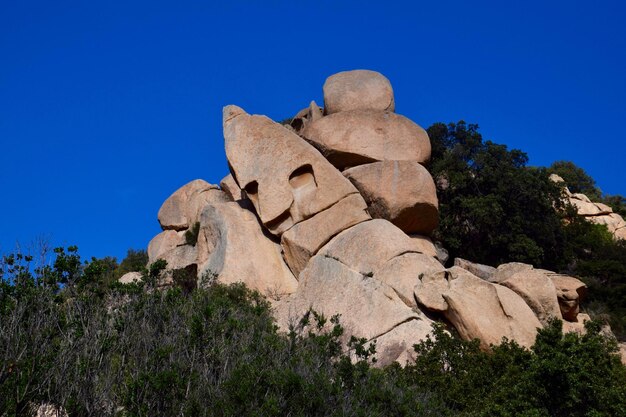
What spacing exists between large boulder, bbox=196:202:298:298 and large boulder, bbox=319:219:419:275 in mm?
2260

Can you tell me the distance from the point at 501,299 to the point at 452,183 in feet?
39.7

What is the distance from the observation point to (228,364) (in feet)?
58.5

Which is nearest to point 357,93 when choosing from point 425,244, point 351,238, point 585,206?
point 425,244

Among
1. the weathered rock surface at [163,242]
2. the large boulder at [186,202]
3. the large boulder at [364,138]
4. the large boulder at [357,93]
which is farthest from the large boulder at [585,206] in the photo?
the weathered rock surface at [163,242]

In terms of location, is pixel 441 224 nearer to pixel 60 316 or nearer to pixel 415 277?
pixel 415 277

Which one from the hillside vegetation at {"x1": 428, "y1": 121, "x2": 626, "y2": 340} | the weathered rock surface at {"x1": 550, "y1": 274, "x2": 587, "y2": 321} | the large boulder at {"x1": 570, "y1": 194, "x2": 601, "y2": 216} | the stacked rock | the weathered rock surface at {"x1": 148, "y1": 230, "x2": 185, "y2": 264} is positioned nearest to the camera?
the weathered rock surface at {"x1": 550, "y1": 274, "x2": 587, "y2": 321}

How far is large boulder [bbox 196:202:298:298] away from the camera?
2944cm

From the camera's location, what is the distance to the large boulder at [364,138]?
110 feet

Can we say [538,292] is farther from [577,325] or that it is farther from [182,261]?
[182,261]

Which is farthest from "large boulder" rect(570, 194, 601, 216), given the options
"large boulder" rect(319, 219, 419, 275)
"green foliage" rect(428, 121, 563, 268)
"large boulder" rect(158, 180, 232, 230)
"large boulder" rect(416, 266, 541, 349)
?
"large boulder" rect(416, 266, 541, 349)

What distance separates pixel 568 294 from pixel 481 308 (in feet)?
17.0

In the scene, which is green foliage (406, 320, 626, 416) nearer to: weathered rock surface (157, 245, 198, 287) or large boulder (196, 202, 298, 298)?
large boulder (196, 202, 298, 298)

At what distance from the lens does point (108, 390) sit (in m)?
15.1

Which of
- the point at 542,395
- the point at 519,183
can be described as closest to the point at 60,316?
the point at 542,395
